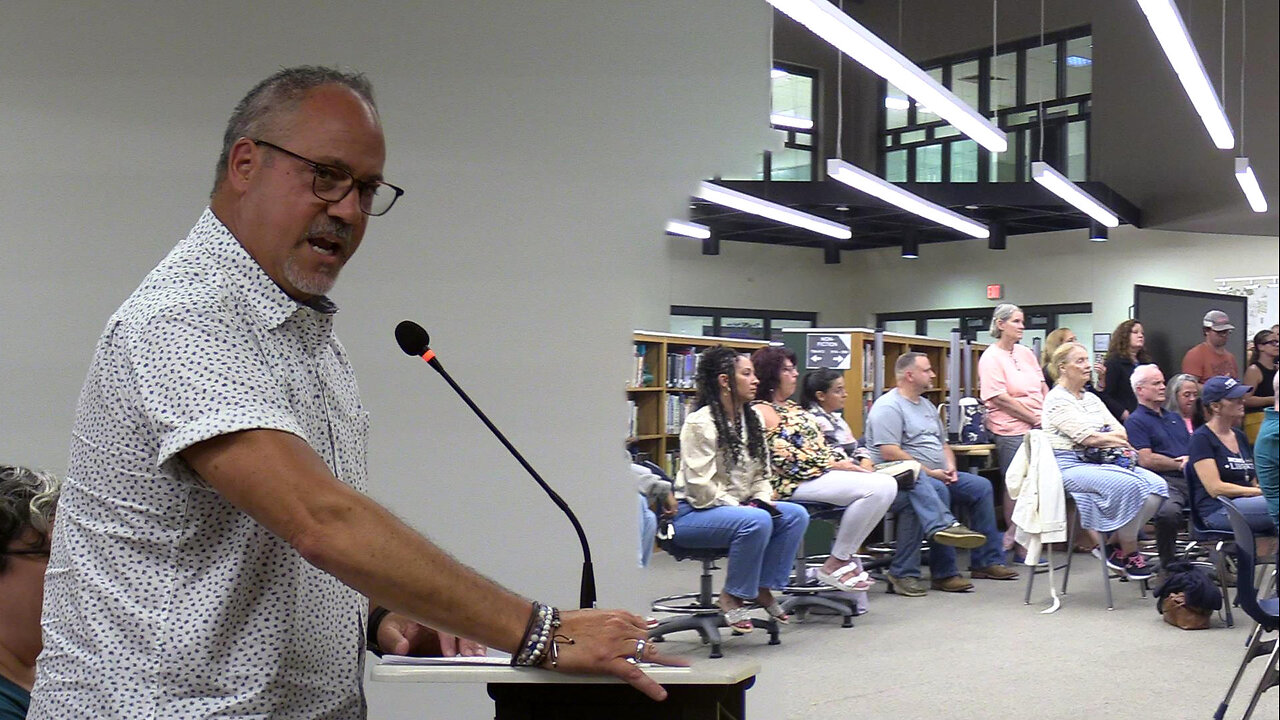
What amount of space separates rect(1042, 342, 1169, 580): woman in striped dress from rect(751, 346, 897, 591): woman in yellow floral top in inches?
21.3

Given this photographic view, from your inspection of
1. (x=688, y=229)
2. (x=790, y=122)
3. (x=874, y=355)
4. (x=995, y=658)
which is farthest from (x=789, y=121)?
(x=995, y=658)

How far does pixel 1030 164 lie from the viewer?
325 centimetres

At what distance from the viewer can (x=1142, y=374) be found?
3.27 m

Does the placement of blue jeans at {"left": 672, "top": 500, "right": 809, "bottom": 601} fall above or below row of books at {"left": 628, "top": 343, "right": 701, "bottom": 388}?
below

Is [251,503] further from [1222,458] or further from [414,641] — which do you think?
[1222,458]

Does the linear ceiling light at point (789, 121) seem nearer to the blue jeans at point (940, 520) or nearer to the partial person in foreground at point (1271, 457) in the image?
the blue jeans at point (940, 520)

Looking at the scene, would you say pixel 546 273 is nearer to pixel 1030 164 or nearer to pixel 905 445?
pixel 905 445

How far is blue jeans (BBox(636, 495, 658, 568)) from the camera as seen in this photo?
10.0 ft

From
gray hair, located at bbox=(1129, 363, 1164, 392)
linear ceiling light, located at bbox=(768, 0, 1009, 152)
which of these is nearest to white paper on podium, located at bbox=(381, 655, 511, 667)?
linear ceiling light, located at bbox=(768, 0, 1009, 152)

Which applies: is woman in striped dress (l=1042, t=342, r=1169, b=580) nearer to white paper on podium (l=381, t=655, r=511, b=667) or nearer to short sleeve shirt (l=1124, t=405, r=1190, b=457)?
short sleeve shirt (l=1124, t=405, r=1190, b=457)

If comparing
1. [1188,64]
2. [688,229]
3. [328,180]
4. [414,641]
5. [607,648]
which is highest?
[1188,64]

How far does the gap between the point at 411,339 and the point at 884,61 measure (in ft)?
6.77

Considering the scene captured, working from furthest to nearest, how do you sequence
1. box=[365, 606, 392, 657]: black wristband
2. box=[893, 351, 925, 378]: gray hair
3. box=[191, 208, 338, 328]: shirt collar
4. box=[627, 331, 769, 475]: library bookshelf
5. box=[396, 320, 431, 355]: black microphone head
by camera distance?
box=[627, 331, 769, 475]: library bookshelf < box=[893, 351, 925, 378]: gray hair < box=[396, 320, 431, 355]: black microphone head < box=[365, 606, 392, 657]: black wristband < box=[191, 208, 338, 328]: shirt collar

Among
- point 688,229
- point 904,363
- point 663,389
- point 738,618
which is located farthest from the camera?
point 738,618
